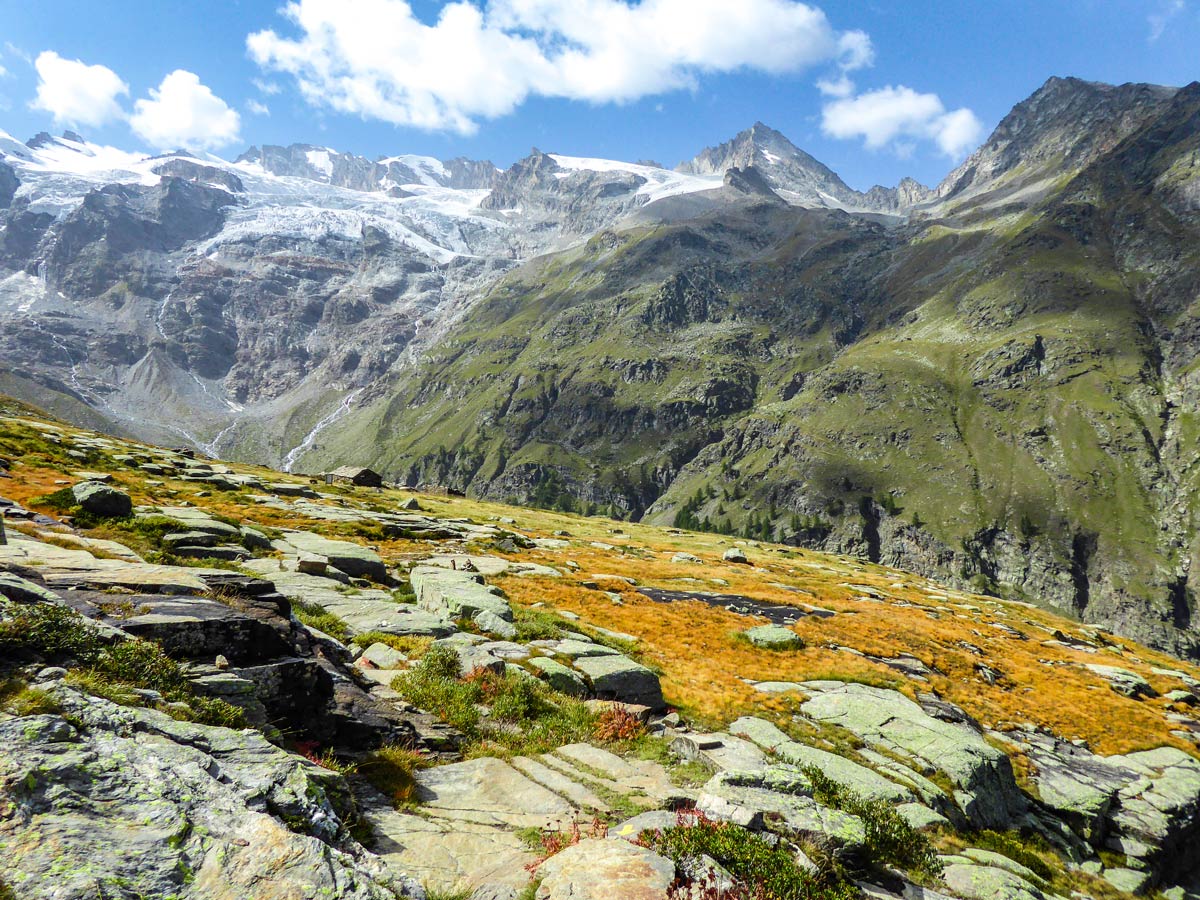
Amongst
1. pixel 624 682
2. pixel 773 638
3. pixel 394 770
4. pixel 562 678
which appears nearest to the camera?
pixel 394 770

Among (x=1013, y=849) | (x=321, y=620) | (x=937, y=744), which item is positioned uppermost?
(x=321, y=620)

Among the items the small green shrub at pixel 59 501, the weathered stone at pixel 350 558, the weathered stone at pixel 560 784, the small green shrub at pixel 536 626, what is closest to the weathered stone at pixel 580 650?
the small green shrub at pixel 536 626

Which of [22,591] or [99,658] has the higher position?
[22,591]

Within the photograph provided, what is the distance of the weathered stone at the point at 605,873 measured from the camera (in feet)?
25.6

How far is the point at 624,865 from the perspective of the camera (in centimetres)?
840

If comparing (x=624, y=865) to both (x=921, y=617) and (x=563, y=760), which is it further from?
(x=921, y=617)

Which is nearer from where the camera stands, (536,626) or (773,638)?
(536,626)

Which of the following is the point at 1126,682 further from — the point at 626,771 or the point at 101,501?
the point at 101,501

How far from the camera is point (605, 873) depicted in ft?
27.0

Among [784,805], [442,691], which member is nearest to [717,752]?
[784,805]

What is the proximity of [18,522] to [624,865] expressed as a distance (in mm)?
27708

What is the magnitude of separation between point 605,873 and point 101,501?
105 ft

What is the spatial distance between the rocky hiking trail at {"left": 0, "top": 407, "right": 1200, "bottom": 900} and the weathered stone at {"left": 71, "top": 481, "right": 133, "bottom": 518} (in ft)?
0.42

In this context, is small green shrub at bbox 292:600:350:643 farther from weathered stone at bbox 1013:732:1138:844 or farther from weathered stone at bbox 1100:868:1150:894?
weathered stone at bbox 1100:868:1150:894
